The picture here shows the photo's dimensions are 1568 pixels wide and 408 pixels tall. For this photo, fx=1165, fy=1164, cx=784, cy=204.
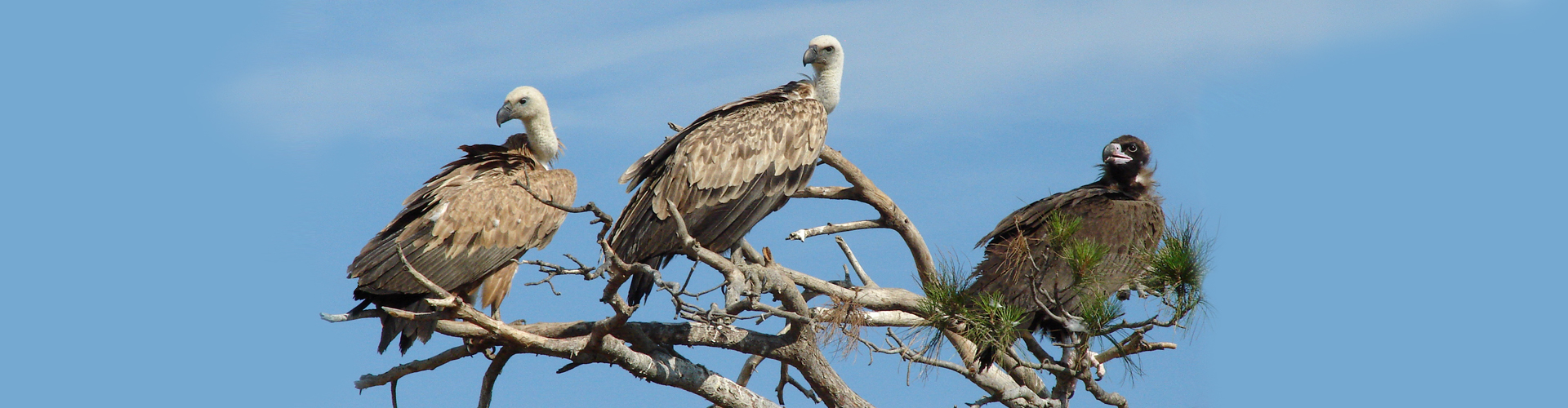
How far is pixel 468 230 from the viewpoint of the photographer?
26.0 ft

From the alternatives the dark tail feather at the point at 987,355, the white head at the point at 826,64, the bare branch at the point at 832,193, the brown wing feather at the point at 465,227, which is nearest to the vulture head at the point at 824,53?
the white head at the point at 826,64

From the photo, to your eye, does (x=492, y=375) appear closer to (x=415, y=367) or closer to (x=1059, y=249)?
(x=415, y=367)

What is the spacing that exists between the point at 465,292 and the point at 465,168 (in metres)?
1.05

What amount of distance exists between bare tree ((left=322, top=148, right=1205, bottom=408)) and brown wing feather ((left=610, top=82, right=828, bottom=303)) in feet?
0.87

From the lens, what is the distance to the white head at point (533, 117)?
29.4 ft

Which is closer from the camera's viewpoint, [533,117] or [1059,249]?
→ [1059,249]

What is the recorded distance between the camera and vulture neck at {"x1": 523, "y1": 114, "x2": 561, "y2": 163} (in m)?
9.04

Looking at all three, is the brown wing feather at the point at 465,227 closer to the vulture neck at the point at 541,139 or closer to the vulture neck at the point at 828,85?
the vulture neck at the point at 541,139

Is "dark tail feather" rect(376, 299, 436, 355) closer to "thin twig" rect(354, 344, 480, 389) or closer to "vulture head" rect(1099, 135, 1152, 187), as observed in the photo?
"thin twig" rect(354, 344, 480, 389)

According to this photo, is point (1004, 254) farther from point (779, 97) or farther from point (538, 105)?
point (538, 105)

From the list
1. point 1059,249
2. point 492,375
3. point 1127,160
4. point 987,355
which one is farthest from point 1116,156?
point 492,375

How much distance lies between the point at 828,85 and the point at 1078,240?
2112mm

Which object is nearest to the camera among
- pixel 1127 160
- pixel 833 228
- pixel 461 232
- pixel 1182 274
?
pixel 1182 274

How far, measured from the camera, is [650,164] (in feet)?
23.1
